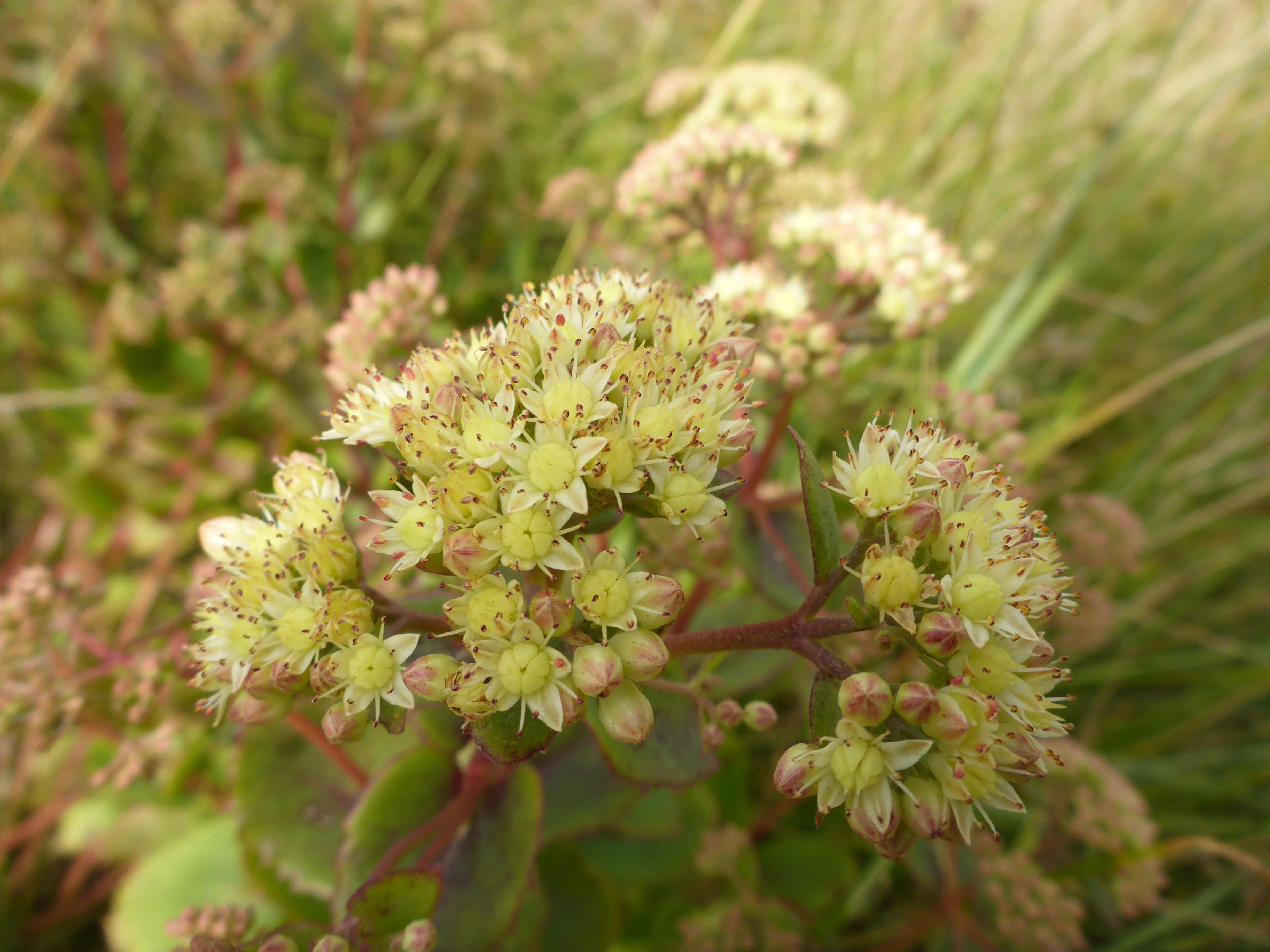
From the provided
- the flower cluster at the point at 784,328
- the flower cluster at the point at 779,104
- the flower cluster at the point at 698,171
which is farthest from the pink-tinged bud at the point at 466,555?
the flower cluster at the point at 779,104

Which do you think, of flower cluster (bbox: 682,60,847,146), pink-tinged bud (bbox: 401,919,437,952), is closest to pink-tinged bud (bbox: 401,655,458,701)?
pink-tinged bud (bbox: 401,919,437,952)

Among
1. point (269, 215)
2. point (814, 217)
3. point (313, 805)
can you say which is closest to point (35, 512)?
point (269, 215)

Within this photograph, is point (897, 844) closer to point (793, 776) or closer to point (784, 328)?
point (793, 776)

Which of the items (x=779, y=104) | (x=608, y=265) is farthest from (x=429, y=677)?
(x=779, y=104)

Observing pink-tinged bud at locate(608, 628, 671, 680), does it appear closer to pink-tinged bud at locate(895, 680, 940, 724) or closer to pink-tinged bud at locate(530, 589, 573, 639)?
pink-tinged bud at locate(530, 589, 573, 639)

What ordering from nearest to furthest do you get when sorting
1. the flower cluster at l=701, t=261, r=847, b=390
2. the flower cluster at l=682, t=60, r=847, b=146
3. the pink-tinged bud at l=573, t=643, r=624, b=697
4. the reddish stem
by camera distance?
the pink-tinged bud at l=573, t=643, r=624, b=697 < the reddish stem < the flower cluster at l=701, t=261, r=847, b=390 < the flower cluster at l=682, t=60, r=847, b=146

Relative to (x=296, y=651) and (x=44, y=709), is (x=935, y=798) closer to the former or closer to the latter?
(x=296, y=651)
